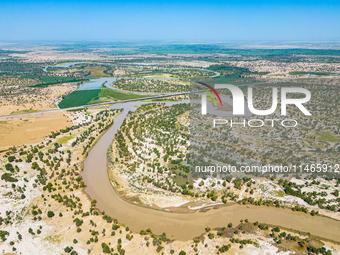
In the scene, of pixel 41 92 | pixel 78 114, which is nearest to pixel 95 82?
pixel 41 92

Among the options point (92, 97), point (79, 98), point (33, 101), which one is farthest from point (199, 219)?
point (33, 101)

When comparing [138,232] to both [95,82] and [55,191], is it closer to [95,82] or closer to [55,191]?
[55,191]

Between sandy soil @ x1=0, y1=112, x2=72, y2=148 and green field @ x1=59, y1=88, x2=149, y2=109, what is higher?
green field @ x1=59, y1=88, x2=149, y2=109

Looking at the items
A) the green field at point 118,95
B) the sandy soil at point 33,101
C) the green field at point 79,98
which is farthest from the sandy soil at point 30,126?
the green field at point 118,95

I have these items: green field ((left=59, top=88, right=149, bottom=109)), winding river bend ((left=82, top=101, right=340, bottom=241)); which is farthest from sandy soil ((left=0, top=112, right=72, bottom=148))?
winding river bend ((left=82, top=101, right=340, bottom=241))

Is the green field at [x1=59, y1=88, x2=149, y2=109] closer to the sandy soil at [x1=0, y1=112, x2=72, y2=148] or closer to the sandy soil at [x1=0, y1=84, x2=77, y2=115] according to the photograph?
the sandy soil at [x1=0, y1=84, x2=77, y2=115]

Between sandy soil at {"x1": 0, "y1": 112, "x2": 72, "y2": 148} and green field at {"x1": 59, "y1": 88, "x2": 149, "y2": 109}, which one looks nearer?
sandy soil at {"x1": 0, "y1": 112, "x2": 72, "y2": 148}

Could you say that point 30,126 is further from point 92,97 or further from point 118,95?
point 118,95

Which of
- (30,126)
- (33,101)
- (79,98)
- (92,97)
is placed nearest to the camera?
(30,126)
